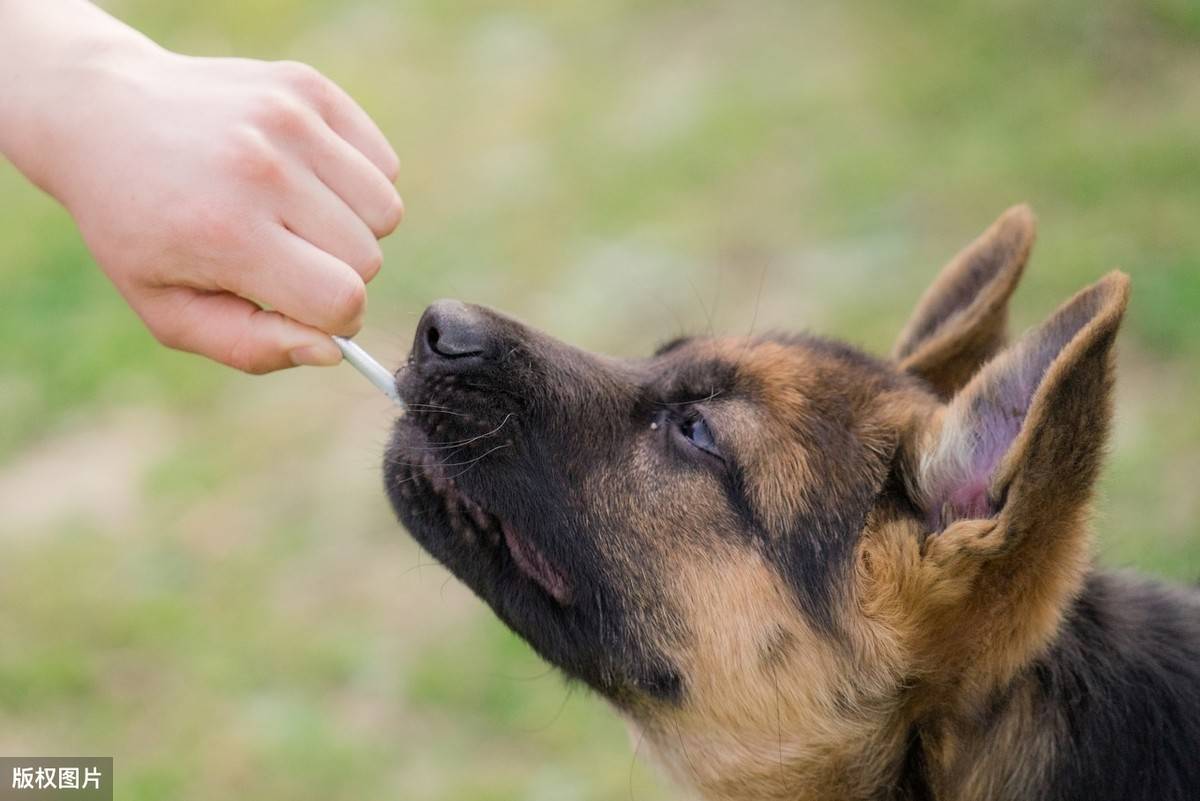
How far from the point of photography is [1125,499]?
6.78 m

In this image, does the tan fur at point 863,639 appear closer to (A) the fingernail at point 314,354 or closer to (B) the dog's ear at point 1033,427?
(B) the dog's ear at point 1033,427

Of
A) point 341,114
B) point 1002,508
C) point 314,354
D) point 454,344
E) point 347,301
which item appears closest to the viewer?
point 1002,508

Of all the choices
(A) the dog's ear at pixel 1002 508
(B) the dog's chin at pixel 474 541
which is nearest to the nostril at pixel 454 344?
(B) the dog's chin at pixel 474 541

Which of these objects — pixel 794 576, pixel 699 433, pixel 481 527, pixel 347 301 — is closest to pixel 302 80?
pixel 347 301

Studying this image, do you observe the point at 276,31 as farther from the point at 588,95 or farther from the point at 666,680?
the point at 666,680

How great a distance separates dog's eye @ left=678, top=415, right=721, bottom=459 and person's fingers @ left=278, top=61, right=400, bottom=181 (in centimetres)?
118

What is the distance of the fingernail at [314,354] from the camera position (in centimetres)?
362

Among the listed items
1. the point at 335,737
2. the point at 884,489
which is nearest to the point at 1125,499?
the point at 884,489

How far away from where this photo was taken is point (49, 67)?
12.3 feet

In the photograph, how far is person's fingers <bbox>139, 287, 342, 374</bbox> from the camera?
142 inches

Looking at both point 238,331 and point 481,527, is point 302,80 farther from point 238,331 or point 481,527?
point 481,527

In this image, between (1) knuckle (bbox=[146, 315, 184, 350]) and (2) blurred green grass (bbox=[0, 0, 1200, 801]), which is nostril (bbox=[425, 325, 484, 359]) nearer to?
(1) knuckle (bbox=[146, 315, 184, 350])

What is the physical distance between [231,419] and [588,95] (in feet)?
13.6

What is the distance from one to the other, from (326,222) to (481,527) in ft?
3.37
